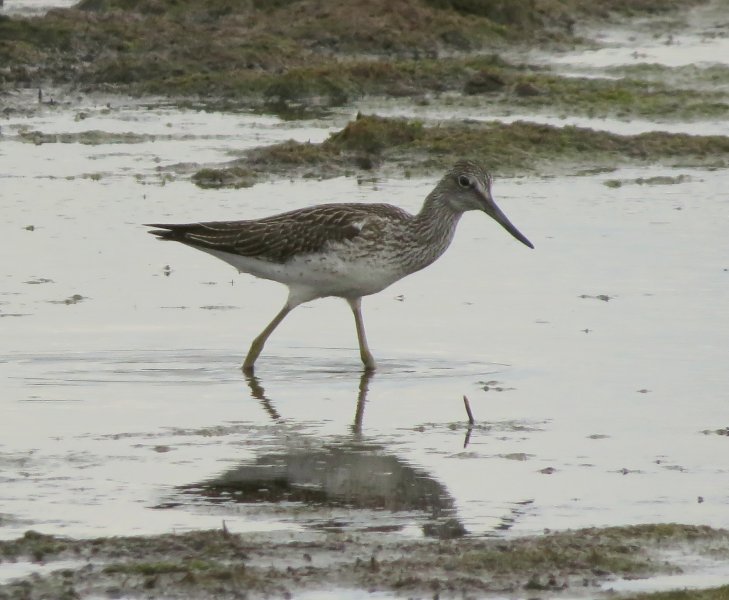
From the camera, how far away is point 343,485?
8.14 metres

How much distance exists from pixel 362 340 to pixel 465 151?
7.13 m

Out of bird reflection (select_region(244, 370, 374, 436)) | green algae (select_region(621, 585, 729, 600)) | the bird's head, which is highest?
the bird's head

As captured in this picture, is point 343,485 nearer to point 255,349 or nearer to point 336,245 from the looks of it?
point 255,349

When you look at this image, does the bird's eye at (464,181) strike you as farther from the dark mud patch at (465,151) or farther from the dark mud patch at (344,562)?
the dark mud patch at (465,151)

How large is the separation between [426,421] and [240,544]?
257 centimetres

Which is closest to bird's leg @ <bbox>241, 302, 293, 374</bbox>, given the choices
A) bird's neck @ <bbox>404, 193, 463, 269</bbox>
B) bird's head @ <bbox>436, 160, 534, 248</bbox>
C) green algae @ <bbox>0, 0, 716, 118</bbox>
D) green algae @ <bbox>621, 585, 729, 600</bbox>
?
bird's neck @ <bbox>404, 193, 463, 269</bbox>

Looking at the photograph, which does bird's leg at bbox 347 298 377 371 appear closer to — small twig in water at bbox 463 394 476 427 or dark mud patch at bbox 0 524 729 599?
small twig in water at bbox 463 394 476 427

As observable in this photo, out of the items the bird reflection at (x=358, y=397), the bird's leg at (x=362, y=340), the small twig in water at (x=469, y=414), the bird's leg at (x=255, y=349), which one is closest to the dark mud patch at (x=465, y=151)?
the bird's leg at (x=362, y=340)

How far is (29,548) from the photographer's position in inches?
273

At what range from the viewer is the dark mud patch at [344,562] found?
659cm

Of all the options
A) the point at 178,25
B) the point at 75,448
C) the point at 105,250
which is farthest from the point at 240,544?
the point at 178,25

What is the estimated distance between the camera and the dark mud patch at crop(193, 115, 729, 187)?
56.3 feet

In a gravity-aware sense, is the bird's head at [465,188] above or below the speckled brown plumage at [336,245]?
above

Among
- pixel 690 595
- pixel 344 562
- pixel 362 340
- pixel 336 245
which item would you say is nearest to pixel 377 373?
pixel 362 340
